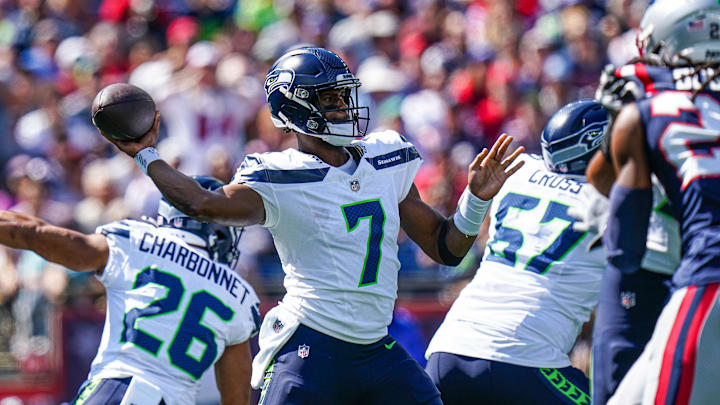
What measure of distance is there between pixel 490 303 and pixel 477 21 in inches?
270

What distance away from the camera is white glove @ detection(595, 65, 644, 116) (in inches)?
163

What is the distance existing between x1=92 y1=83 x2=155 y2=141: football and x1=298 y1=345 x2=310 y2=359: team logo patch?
1.09m

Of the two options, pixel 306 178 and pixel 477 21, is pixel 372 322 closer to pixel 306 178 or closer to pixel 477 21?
pixel 306 178

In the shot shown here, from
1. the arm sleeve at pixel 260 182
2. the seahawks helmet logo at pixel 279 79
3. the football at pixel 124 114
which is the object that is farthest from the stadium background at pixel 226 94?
the football at pixel 124 114

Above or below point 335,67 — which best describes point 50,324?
below

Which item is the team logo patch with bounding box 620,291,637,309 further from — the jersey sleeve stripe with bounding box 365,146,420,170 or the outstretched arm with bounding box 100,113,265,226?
the outstretched arm with bounding box 100,113,265,226

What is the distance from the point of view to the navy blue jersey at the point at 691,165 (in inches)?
155

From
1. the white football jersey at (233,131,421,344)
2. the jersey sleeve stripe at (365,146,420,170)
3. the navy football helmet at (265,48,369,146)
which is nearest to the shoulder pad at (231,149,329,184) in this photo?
the white football jersey at (233,131,421,344)

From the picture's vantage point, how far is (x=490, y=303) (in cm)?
535

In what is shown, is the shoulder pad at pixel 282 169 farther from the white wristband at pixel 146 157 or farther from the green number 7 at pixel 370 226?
the white wristband at pixel 146 157

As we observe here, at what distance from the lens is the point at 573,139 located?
17.8 ft

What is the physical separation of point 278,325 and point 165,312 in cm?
87

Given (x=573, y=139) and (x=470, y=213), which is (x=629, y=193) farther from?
(x=573, y=139)

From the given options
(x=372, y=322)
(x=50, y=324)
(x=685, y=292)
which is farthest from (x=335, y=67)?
(x=50, y=324)
